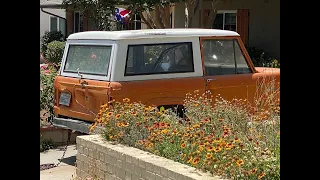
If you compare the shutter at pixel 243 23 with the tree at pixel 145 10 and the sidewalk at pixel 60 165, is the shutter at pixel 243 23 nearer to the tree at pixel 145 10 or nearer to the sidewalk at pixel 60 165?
the tree at pixel 145 10

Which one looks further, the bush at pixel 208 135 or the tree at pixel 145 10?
the tree at pixel 145 10

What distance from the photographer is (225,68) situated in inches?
327

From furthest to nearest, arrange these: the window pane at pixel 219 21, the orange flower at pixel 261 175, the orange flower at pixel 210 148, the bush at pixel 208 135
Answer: the window pane at pixel 219 21, the orange flower at pixel 210 148, the bush at pixel 208 135, the orange flower at pixel 261 175

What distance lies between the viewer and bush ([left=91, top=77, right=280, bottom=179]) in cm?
443

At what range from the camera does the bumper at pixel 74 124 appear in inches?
299

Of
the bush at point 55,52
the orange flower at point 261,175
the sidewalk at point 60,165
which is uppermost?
the bush at point 55,52

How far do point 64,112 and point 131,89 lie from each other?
1.42 m

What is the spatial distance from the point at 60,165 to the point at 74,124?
0.63m

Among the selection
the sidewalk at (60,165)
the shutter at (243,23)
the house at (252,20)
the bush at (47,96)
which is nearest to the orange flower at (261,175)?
the sidewalk at (60,165)

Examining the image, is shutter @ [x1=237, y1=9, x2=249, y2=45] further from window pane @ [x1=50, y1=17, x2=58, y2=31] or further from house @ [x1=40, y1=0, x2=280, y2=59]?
window pane @ [x1=50, y1=17, x2=58, y2=31]

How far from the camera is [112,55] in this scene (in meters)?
7.41

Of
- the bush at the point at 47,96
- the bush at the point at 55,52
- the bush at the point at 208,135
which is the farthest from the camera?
the bush at the point at 55,52

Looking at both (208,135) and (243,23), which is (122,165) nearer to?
(208,135)
